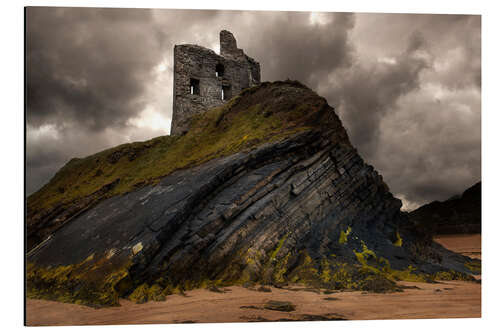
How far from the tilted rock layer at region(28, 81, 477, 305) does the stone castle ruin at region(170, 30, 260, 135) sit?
6.57 m

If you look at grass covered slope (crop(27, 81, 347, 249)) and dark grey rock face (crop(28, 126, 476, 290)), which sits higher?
grass covered slope (crop(27, 81, 347, 249))

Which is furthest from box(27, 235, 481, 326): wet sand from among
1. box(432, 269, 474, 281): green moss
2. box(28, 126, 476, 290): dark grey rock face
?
box(432, 269, 474, 281): green moss

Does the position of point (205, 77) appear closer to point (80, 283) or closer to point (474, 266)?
point (80, 283)

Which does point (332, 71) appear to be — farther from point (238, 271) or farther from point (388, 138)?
point (238, 271)

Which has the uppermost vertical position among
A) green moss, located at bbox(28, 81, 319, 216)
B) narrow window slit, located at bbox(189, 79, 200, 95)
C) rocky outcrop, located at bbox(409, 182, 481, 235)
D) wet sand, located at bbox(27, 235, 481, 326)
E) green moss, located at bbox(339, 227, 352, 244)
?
narrow window slit, located at bbox(189, 79, 200, 95)

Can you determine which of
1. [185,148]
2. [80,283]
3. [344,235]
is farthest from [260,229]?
[185,148]

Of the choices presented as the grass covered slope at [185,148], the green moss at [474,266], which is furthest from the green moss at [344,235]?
the green moss at [474,266]

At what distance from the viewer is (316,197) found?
31.3 feet

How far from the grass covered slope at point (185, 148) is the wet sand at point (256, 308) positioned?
3.69m

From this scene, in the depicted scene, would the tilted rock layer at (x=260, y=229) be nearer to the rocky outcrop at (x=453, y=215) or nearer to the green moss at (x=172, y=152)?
the green moss at (x=172, y=152)

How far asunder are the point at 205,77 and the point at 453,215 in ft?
45.6

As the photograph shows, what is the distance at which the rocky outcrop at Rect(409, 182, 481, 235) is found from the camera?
8.24 meters

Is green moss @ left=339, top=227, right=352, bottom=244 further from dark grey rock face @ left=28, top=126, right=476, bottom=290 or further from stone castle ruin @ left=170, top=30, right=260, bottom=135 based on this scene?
stone castle ruin @ left=170, top=30, right=260, bottom=135

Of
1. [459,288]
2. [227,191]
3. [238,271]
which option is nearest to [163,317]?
[238,271]
